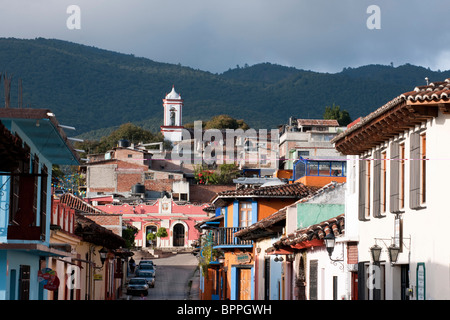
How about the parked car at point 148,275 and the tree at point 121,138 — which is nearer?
the parked car at point 148,275

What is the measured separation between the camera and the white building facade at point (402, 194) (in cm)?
1645

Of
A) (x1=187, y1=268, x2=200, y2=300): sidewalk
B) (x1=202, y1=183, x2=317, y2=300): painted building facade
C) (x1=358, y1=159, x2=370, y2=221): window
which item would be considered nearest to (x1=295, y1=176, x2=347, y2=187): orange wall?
(x1=202, y1=183, x2=317, y2=300): painted building facade

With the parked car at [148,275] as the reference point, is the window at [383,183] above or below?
above

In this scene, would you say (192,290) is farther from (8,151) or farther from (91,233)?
(8,151)

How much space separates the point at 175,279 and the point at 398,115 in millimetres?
54136

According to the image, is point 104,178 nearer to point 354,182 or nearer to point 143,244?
point 143,244

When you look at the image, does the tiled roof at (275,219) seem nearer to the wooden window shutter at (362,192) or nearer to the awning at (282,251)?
the awning at (282,251)

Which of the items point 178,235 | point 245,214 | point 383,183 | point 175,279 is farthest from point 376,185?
point 178,235

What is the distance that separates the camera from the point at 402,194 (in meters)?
18.8

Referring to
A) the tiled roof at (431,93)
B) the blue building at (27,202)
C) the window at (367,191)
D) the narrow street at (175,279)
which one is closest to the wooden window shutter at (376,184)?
the window at (367,191)

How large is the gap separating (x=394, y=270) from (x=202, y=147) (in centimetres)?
12823

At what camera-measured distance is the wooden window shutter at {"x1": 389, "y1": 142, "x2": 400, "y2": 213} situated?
19.0m

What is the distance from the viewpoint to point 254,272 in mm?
41938

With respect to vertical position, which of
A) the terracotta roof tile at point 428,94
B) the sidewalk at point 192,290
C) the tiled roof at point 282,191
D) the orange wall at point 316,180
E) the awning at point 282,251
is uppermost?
the orange wall at point 316,180
